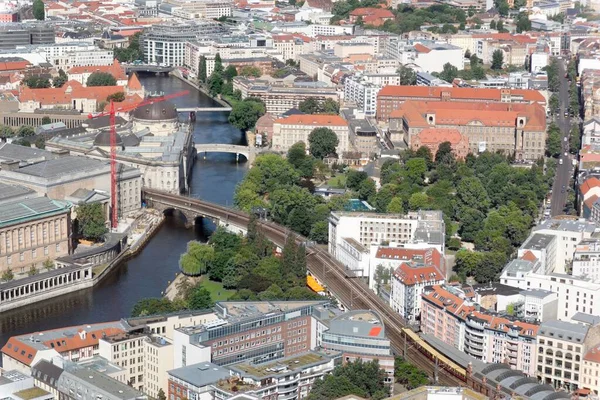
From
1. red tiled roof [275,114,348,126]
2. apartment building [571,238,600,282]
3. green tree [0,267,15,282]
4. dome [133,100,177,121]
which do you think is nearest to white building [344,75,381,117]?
red tiled roof [275,114,348,126]

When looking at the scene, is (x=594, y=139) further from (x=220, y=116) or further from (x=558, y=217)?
(x=220, y=116)

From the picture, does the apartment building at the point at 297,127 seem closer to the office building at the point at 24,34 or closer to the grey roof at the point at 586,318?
the grey roof at the point at 586,318

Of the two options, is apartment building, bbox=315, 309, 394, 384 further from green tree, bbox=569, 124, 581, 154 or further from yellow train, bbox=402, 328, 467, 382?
green tree, bbox=569, 124, 581, 154

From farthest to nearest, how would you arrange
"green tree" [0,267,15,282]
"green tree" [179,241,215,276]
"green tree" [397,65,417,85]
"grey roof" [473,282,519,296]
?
1. "green tree" [397,65,417,85]
2. "green tree" [179,241,215,276]
3. "green tree" [0,267,15,282]
4. "grey roof" [473,282,519,296]

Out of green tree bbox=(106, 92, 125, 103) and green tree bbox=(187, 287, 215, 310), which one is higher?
green tree bbox=(106, 92, 125, 103)

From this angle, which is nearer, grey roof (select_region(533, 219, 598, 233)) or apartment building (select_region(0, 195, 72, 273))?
apartment building (select_region(0, 195, 72, 273))

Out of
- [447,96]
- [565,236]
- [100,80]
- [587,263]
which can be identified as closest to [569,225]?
[565,236]

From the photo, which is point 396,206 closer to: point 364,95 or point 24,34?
point 364,95
